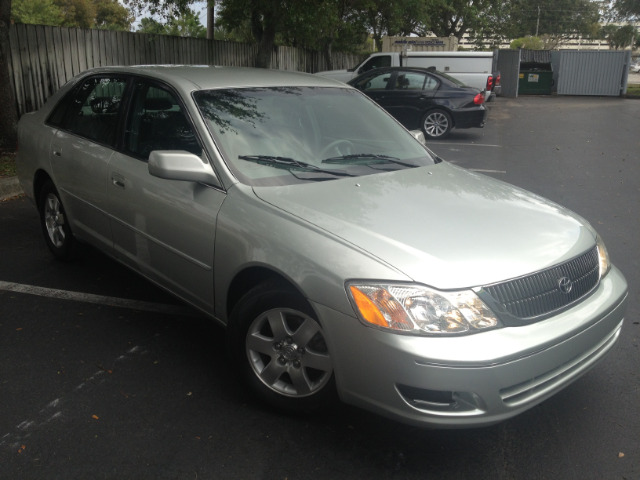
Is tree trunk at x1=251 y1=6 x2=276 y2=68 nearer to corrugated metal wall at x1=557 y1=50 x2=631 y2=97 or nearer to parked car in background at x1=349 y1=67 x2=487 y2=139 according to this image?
parked car in background at x1=349 y1=67 x2=487 y2=139

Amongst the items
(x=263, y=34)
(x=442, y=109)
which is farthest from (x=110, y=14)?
(x=442, y=109)

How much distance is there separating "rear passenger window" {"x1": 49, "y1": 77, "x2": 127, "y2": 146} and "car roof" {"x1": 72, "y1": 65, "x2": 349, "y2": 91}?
0.47 ft

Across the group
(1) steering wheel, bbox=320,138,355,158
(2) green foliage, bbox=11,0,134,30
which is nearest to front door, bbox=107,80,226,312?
(1) steering wheel, bbox=320,138,355,158

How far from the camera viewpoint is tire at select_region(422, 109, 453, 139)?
14.1 metres

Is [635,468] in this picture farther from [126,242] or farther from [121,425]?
[126,242]

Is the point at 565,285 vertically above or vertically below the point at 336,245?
below

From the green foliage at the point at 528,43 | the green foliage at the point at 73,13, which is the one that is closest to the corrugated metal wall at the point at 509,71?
the green foliage at the point at 73,13

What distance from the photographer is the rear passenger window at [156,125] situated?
3688 millimetres

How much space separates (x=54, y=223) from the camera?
16.9 feet

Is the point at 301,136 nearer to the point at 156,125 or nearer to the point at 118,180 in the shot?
the point at 156,125

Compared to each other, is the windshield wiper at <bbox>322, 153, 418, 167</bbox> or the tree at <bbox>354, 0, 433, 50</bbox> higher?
the tree at <bbox>354, 0, 433, 50</bbox>

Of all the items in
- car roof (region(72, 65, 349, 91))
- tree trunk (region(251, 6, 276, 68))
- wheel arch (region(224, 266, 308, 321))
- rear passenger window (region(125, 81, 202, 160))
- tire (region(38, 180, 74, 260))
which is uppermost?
tree trunk (region(251, 6, 276, 68))

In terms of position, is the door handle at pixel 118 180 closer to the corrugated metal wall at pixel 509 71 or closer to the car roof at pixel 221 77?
the car roof at pixel 221 77

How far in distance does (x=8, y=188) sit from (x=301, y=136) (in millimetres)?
5328
